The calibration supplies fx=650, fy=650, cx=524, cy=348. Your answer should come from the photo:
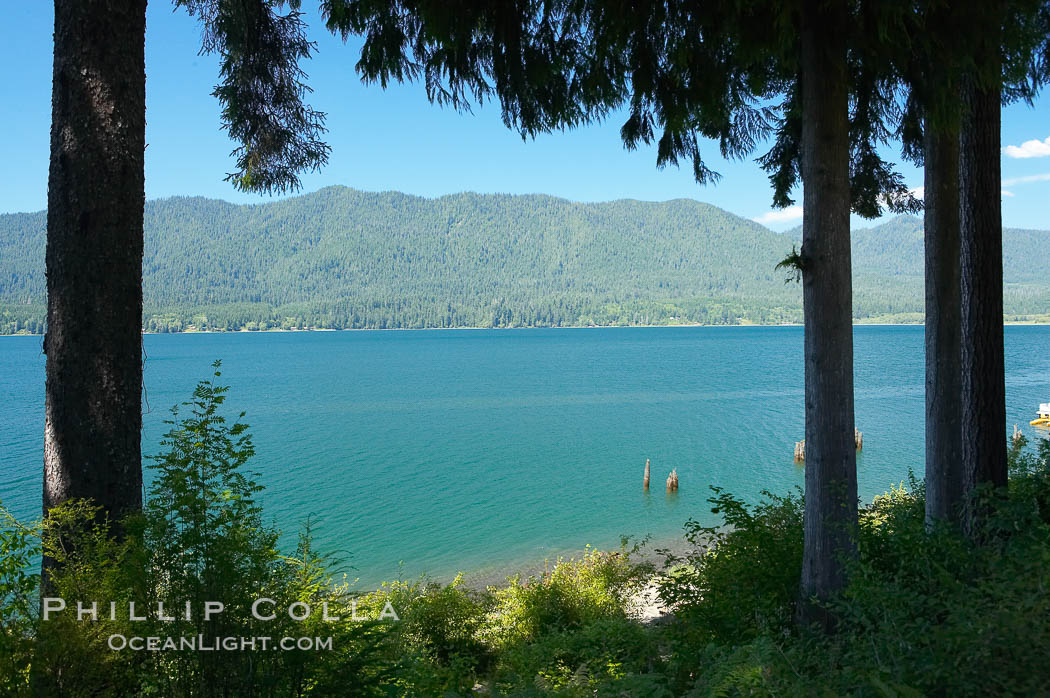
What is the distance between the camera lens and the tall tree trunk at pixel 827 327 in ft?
13.3

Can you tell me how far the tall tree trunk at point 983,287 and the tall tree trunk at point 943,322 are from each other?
8 cm

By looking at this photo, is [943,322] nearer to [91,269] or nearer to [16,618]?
[91,269]

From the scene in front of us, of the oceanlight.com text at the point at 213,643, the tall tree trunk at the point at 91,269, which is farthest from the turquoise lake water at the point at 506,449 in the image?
the oceanlight.com text at the point at 213,643

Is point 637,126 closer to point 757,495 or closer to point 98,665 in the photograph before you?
point 98,665

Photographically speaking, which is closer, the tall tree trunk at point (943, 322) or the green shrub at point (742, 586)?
the green shrub at point (742, 586)

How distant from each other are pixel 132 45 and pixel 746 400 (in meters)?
38.8

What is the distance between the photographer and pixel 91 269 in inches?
140

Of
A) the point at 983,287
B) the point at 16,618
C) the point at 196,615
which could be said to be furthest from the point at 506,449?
the point at 196,615

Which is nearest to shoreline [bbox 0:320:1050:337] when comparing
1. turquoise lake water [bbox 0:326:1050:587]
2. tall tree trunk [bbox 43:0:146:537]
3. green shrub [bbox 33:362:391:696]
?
turquoise lake water [bbox 0:326:1050:587]

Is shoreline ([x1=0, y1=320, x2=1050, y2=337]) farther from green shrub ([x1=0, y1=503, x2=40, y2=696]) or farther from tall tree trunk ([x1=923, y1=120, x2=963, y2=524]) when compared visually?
green shrub ([x1=0, y1=503, x2=40, y2=696])

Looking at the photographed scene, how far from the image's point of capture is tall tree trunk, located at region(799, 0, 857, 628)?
4.04 metres

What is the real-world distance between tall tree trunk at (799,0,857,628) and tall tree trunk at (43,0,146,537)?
4042mm

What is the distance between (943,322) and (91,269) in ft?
19.0

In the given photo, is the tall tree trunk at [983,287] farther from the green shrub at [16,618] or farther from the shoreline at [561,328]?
the shoreline at [561,328]
